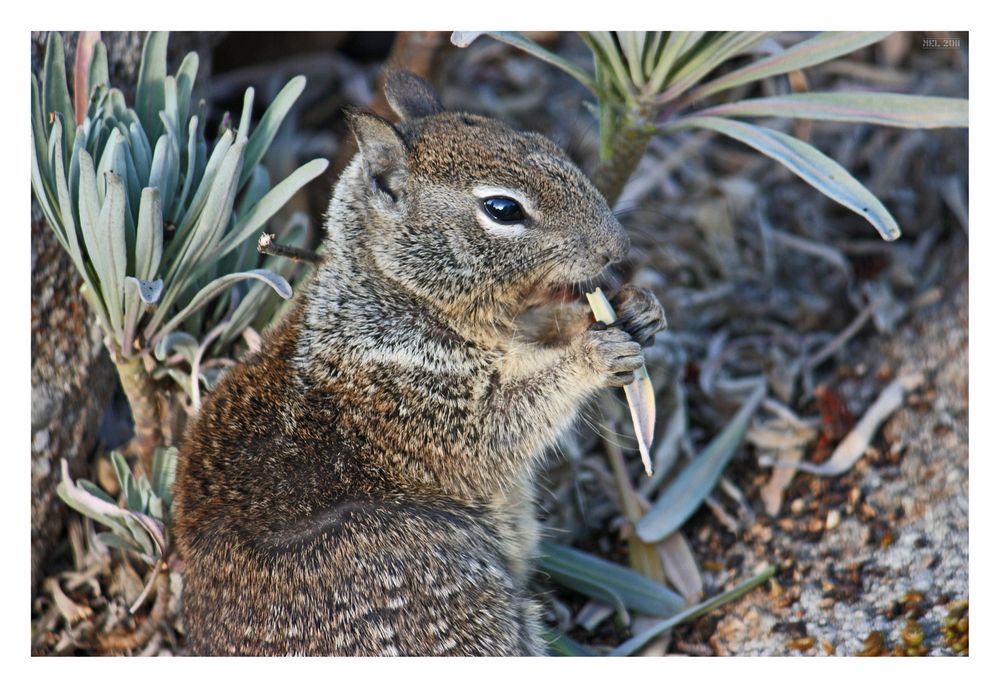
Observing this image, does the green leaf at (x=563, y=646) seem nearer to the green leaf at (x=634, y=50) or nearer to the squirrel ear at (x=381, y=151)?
the squirrel ear at (x=381, y=151)

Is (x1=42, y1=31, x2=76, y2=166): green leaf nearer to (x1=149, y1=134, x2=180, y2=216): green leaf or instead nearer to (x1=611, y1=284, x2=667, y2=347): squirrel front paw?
(x1=149, y1=134, x2=180, y2=216): green leaf

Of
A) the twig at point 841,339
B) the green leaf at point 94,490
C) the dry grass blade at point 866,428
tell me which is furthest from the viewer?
→ the twig at point 841,339

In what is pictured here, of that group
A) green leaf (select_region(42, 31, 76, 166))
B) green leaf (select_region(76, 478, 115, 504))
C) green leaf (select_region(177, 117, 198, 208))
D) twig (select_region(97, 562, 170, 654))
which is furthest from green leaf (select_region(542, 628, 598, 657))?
green leaf (select_region(42, 31, 76, 166))

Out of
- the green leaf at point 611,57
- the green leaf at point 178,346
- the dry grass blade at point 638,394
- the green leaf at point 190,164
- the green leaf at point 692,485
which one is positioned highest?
the green leaf at point 611,57

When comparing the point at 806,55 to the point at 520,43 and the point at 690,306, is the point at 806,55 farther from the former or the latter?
the point at 690,306

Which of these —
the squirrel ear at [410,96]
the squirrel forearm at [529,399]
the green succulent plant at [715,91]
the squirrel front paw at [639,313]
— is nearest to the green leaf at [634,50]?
the green succulent plant at [715,91]

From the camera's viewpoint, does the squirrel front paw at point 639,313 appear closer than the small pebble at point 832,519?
Yes
